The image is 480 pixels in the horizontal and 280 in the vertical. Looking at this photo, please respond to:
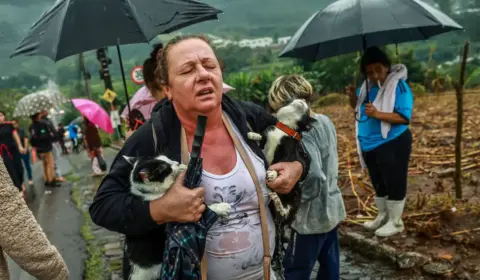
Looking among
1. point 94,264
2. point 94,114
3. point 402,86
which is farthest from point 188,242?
point 94,114

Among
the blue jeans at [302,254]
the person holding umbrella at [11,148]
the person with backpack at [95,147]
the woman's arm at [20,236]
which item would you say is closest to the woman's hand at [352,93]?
the blue jeans at [302,254]

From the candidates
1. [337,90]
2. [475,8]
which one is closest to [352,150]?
[337,90]

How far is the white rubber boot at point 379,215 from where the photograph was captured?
4988mm

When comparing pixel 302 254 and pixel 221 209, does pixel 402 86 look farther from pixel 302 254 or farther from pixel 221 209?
pixel 221 209

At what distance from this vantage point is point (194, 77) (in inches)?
69.8

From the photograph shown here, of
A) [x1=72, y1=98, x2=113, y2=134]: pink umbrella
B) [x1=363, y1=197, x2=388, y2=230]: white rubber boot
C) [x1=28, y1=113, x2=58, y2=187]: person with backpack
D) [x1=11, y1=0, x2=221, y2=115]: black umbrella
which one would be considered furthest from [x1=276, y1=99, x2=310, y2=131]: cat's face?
[x1=28, y1=113, x2=58, y2=187]: person with backpack

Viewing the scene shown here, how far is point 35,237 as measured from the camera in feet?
6.16

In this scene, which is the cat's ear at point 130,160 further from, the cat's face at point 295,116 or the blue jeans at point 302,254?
the blue jeans at point 302,254

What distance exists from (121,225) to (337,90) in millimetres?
29177

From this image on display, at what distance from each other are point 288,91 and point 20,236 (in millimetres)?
1813

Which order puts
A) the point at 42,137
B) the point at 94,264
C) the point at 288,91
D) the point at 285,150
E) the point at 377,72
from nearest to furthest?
the point at 285,150 → the point at 288,91 → the point at 377,72 → the point at 94,264 → the point at 42,137

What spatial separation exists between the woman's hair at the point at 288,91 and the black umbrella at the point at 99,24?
3.35 ft

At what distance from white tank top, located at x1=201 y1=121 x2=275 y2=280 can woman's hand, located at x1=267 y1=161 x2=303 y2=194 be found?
7 cm

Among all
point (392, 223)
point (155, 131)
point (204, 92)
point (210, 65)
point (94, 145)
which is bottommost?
point (392, 223)
